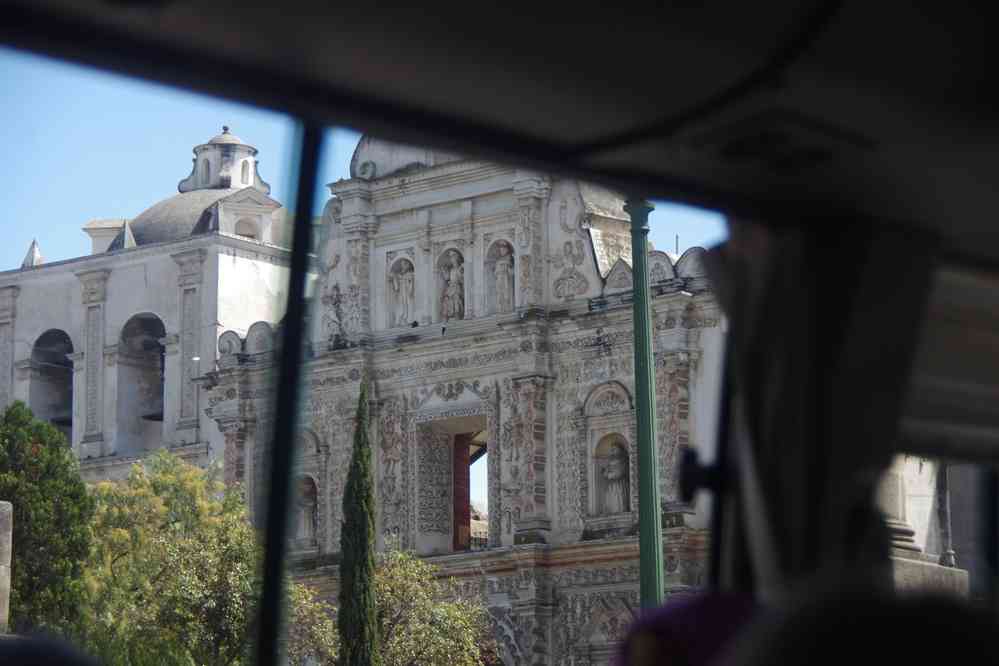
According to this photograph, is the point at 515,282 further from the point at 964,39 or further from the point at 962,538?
the point at 964,39

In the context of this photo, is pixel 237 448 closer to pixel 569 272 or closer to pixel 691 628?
pixel 569 272

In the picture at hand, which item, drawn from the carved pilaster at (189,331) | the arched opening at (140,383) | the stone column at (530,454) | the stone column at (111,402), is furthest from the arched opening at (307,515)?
the arched opening at (140,383)

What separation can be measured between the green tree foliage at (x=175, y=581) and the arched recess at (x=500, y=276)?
5.48 metres

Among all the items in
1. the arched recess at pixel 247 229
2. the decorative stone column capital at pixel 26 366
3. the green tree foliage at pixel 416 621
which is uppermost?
the arched recess at pixel 247 229

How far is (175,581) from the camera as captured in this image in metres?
27.1

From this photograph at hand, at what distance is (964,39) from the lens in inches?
86.3

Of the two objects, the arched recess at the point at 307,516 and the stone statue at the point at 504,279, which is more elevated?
the stone statue at the point at 504,279

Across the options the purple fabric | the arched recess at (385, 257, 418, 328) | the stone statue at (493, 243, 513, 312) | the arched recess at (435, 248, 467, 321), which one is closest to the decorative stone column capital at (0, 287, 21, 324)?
the arched recess at (385, 257, 418, 328)

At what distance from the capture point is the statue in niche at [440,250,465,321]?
1286 inches

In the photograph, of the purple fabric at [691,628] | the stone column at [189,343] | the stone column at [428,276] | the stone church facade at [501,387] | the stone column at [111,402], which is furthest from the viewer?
the stone column at [111,402]

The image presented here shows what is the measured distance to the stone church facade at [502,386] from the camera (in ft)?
97.0

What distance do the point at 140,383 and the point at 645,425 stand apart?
96.1ft

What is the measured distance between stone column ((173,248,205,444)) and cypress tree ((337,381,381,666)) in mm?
14742

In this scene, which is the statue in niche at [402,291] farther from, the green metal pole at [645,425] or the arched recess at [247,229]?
the green metal pole at [645,425]
